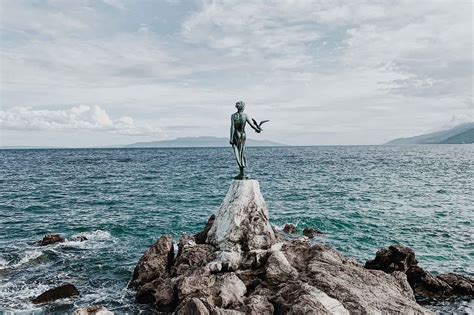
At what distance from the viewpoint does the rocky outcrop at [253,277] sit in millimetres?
13281

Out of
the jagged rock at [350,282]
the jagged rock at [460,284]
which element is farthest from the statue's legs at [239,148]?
the jagged rock at [460,284]

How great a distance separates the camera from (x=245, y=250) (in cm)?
1784

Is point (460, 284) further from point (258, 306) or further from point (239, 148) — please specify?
point (239, 148)

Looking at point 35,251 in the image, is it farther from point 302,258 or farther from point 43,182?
point 43,182

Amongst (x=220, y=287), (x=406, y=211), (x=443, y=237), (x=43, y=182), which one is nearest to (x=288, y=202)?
(x=406, y=211)

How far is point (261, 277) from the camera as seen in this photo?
53.3 ft

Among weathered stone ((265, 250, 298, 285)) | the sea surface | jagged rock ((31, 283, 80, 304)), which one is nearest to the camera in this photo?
weathered stone ((265, 250, 298, 285))

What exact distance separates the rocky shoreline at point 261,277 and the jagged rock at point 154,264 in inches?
1.9

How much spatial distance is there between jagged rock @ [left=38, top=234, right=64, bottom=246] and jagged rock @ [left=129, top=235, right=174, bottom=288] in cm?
1063

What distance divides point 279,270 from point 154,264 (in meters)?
6.74

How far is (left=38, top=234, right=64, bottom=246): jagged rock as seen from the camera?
27203mm

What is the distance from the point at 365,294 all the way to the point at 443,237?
61.8 ft

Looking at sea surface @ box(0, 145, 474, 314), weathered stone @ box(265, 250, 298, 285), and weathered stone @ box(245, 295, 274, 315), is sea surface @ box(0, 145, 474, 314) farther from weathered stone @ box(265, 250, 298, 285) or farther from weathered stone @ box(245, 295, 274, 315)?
weathered stone @ box(265, 250, 298, 285)

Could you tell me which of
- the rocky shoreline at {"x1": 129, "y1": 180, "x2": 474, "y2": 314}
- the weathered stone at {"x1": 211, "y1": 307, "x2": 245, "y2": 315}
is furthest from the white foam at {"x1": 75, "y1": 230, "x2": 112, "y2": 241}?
the weathered stone at {"x1": 211, "y1": 307, "x2": 245, "y2": 315}
